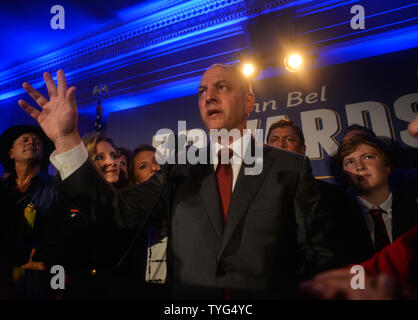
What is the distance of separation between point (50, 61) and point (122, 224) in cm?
516

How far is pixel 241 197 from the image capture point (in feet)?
3.93

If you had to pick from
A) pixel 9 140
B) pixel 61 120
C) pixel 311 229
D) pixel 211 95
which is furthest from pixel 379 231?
pixel 9 140

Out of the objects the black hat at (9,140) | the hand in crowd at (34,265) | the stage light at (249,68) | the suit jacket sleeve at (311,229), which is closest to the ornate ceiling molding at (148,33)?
the stage light at (249,68)

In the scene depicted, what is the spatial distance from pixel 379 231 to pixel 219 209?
1963mm

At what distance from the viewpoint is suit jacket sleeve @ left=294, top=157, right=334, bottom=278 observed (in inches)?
42.9

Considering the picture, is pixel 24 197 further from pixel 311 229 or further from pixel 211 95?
pixel 311 229

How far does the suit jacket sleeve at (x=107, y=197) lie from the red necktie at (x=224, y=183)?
1.00ft

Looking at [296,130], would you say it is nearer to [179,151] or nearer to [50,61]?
[179,151]

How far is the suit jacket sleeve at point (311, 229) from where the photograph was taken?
109 cm

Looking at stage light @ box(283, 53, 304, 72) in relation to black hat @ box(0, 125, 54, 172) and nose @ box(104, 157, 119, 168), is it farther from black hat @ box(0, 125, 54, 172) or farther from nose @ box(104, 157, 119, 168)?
black hat @ box(0, 125, 54, 172)

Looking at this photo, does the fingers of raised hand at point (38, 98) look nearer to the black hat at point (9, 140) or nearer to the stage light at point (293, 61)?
the black hat at point (9, 140)

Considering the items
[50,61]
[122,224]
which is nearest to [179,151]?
[122,224]

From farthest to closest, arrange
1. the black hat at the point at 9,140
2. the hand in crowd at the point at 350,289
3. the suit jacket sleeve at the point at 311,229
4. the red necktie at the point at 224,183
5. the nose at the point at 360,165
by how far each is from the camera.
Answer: the black hat at the point at 9,140 < the nose at the point at 360,165 < the red necktie at the point at 224,183 < the suit jacket sleeve at the point at 311,229 < the hand in crowd at the point at 350,289

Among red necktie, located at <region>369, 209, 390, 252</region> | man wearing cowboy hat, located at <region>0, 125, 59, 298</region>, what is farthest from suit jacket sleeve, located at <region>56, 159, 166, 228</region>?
red necktie, located at <region>369, 209, 390, 252</region>
